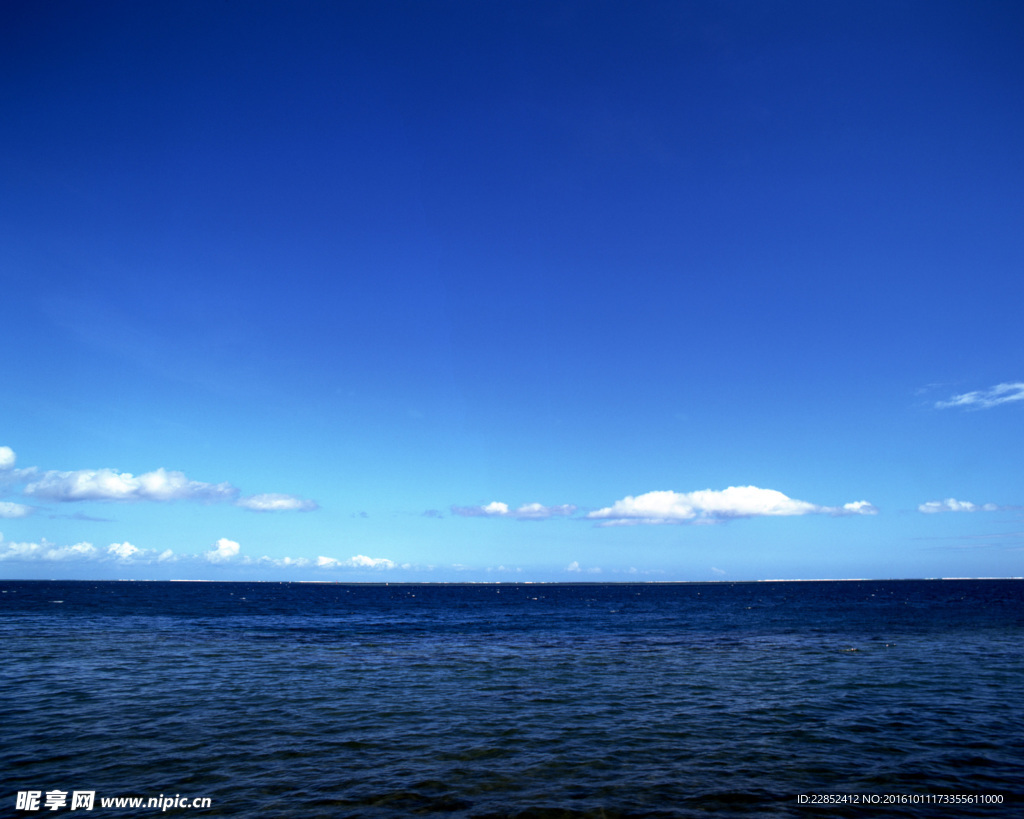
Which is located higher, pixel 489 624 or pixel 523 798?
pixel 523 798

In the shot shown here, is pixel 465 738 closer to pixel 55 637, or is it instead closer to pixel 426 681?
pixel 426 681

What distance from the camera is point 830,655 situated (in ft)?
133

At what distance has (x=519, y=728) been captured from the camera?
22.5m

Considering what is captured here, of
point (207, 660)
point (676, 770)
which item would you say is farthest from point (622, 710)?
point (207, 660)

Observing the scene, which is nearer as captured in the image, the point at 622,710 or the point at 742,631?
the point at 622,710

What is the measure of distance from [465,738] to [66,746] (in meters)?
14.3

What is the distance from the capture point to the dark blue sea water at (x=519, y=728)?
52.1ft

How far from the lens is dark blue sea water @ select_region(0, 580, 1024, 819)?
52.1 feet
